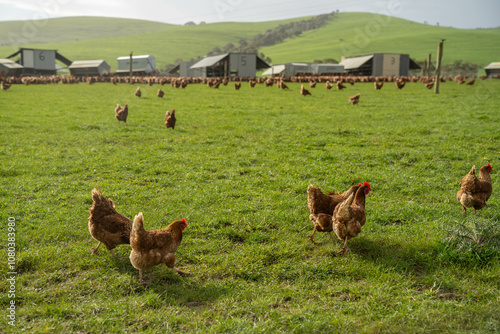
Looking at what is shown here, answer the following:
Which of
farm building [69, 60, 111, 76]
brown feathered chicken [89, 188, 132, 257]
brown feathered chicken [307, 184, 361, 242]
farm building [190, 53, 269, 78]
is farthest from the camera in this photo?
Answer: farm building [69, 60, 111, 76]

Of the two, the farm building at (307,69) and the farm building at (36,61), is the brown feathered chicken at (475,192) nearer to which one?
the farm building at (307,69)

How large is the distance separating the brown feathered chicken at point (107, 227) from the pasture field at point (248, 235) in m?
0.33

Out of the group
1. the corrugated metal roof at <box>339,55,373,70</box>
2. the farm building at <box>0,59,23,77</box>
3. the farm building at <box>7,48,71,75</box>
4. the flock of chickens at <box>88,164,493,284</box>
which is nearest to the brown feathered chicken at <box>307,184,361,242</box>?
the flock of chickens at <box>88,164,493,284</box>

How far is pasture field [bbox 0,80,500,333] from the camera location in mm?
4020

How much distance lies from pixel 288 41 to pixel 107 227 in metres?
155

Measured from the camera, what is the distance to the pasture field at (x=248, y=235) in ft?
13.2

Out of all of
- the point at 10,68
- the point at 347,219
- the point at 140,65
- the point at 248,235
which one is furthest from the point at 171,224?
the point at 140,65

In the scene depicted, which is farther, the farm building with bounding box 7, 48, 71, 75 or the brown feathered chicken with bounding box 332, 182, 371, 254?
the farm building with bounding box 7, 48, 71, 75

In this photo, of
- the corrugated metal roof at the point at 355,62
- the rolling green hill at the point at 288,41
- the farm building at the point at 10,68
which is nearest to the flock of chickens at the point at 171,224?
the corrugated metal roof at the point at 355,62

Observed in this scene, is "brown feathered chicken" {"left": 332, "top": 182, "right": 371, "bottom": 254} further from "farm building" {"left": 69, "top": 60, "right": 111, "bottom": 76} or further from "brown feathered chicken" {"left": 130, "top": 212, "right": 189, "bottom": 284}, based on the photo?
"farm building" {"left": 69, "top": 60, "right": 111, "bottom": 76}

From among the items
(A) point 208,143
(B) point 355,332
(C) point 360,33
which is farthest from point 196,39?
(B) point 355,332

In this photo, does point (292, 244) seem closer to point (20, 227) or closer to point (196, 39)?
point (20, 227)

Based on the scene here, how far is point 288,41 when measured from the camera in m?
150

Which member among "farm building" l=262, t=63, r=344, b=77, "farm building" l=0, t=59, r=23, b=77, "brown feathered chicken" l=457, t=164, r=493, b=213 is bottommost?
"brown feathered chicken" l=457, t=164, r=493, b=213
